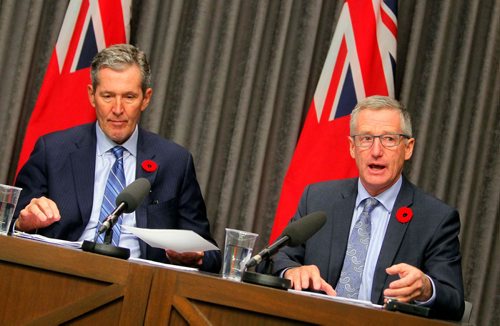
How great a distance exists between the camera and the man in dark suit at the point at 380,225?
3189 millimetres

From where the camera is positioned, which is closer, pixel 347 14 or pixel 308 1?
pixel 347 14

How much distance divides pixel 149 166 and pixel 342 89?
4.77ft

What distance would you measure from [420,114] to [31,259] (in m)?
3.34

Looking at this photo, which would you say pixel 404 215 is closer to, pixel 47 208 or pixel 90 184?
pixel 90 184

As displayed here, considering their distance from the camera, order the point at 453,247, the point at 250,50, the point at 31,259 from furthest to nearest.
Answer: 1. the point at 250,50
2. the point at 453,247
3. the point at 31,259

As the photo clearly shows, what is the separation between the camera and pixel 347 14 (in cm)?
461

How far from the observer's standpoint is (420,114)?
504cm

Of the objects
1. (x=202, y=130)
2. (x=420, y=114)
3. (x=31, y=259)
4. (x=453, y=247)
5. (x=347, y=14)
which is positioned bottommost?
(x=31, y=259)

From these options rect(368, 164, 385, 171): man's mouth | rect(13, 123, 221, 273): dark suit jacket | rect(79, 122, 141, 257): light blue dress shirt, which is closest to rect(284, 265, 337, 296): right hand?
rect(13, 123, 221, 273): dark suit jacket

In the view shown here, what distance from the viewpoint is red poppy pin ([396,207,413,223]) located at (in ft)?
10.8

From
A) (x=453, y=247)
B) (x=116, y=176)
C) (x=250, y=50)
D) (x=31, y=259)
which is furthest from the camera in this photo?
(x=250, y=50)

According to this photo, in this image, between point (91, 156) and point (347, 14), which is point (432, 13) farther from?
point (91, 156)

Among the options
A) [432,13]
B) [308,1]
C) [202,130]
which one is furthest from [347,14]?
[202,130]

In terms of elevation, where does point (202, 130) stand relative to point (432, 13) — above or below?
below
